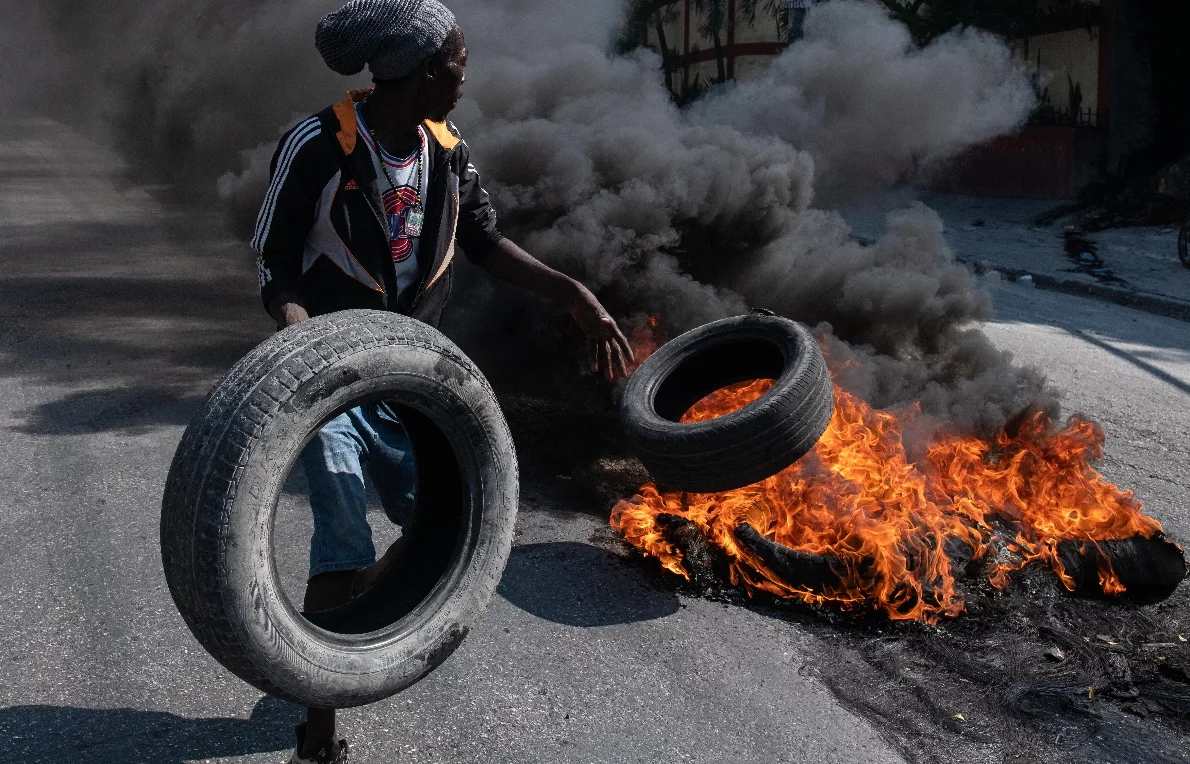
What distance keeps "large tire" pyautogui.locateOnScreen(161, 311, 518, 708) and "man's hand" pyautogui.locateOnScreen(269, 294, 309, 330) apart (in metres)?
0.24

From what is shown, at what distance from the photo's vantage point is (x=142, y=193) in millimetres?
17172

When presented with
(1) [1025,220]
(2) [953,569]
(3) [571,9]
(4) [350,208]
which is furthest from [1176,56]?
(4) [350,208]

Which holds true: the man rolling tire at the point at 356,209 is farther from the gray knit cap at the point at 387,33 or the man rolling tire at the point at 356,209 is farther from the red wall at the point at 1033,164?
the red wall at the point at 1033,164

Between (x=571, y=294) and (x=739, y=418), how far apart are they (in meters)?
1.14

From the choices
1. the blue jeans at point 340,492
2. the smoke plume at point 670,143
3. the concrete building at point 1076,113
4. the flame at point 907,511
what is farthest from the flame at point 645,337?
the concrete building at point 1076,113

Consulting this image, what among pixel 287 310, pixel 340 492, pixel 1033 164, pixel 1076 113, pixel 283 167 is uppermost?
pixel 283 167

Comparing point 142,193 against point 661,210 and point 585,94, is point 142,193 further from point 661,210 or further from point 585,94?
point 661,210

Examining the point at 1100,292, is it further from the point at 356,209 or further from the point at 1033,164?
the point at 356,209

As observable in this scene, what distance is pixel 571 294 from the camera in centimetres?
335

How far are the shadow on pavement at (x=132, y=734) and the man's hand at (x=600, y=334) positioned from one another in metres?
1.45

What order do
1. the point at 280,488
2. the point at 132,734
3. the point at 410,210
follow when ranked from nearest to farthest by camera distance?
1. the point at 280,488
2. the point at 410,210
3. the point at 132,734

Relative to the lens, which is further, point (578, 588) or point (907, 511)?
point (907, 511)

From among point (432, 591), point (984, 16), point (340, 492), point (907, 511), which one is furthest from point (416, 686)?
point (984, 16)

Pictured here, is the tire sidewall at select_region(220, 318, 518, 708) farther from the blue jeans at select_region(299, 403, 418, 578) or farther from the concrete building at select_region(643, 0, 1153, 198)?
the concrete building at select_region(643, 0, 1153, 198)
